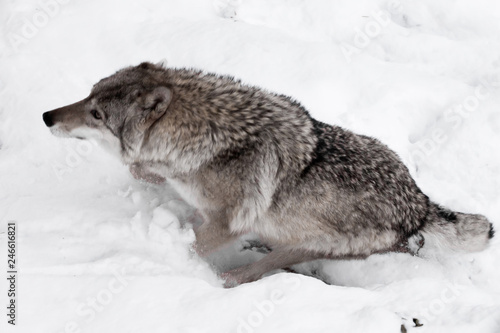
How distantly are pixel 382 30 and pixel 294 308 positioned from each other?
513 centimetres

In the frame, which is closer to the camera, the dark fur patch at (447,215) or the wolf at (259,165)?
the wolf at (259,165)

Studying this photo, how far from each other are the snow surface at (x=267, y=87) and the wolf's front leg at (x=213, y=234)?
0.42 ft

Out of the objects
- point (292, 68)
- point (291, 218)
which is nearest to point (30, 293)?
point (291, 218)

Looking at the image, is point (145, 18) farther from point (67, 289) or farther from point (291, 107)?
point (67, 289)

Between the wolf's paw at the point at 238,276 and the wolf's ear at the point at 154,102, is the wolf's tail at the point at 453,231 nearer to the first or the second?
the wolf's paw at the point at 238,276

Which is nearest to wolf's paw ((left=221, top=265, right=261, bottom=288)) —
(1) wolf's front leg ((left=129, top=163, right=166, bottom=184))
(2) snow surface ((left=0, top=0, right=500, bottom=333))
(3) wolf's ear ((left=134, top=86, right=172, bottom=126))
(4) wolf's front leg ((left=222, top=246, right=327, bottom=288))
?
(4) wolf's front leg ((left=222, top=246, right=327, bottom=288))

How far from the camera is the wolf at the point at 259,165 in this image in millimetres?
3967

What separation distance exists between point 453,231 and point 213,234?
2.21m

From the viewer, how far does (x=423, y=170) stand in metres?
5.52

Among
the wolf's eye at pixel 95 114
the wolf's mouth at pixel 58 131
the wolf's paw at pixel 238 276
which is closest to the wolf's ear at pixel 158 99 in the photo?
the wolf's eye at pixel 95 114

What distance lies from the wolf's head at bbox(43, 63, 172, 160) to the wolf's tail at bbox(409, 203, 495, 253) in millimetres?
2623

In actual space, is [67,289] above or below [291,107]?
below

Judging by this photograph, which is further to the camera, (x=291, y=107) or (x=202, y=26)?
(x=202, y=26)

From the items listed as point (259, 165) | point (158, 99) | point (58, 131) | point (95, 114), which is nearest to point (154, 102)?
point (158, 99)
